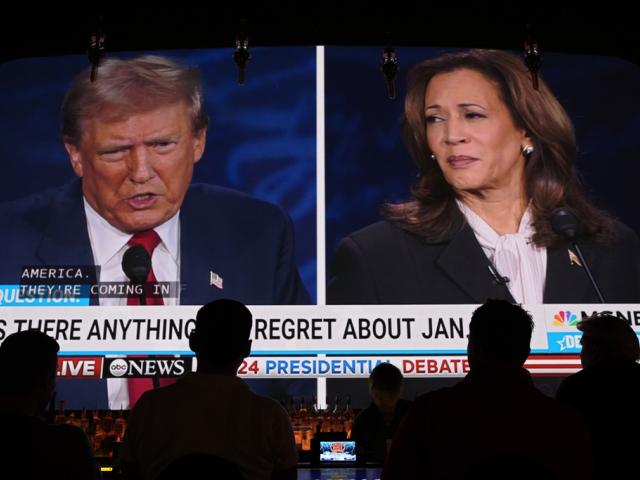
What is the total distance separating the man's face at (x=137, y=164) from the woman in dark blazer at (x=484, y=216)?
4.50 ft

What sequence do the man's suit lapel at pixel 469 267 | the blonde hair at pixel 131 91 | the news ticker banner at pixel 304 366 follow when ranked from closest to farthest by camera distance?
the news ticker banner at pixel 304 366 → the man's suit lapel at pixel 469 267 → the blonde hair at pixel 131 91

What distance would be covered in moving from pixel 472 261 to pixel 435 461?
3683 millimetres

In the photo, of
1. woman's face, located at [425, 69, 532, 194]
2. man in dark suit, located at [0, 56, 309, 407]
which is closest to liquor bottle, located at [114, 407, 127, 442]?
man in dark suit, located at [0, 56, 309, 407]

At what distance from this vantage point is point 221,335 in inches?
66.5

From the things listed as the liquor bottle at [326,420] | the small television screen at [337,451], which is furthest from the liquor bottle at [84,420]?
the small television screen at [337,451]

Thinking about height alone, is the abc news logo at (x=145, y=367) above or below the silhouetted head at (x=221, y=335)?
above

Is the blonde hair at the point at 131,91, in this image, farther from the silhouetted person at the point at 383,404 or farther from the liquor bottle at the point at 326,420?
the silhouetted person at the point at 383,404

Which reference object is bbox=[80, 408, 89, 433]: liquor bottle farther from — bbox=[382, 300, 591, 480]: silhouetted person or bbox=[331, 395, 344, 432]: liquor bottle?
bbox=[382, 300, 591, 480]: silhouetted person

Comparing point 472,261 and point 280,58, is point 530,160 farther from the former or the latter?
point 280,58

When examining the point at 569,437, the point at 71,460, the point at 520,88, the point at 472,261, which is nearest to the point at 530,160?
the point at 520,88

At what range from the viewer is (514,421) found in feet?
4.80

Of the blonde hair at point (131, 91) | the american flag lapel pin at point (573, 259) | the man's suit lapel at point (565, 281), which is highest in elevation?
the blonde hair at point (131, 91)

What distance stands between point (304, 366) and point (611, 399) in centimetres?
313

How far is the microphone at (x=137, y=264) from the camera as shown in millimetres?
5008
